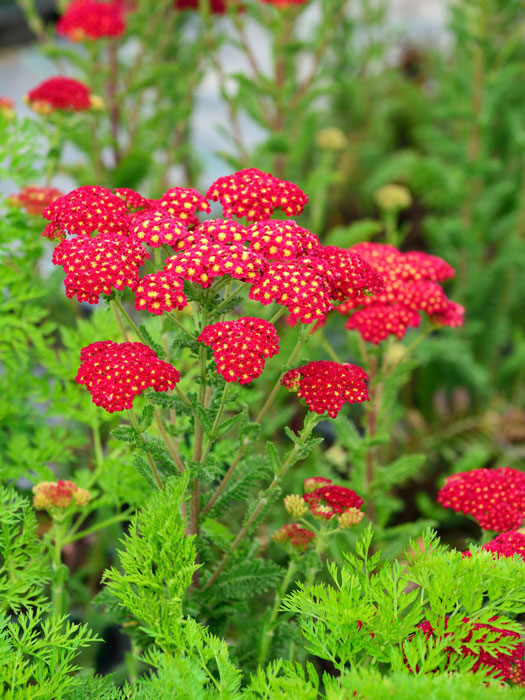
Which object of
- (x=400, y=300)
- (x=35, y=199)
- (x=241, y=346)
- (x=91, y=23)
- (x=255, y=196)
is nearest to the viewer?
(x=241, y=346)

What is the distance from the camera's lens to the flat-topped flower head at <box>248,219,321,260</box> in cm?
90

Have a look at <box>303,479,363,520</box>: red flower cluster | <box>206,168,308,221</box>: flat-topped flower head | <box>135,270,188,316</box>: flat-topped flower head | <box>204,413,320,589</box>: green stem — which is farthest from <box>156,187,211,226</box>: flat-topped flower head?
<box>303,479,363,520</box>: red flower cluster

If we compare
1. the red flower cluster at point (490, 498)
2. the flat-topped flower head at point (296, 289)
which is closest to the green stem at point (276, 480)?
the flat-topped flower head at point (296, 289)

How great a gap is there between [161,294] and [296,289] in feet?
0.49

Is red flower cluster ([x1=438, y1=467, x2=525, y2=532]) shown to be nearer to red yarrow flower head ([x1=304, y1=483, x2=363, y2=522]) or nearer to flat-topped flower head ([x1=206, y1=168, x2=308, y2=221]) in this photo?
red yarrow flower head ([x1=304, y1=483, x2=363, y2=522])

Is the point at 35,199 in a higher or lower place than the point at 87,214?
lower

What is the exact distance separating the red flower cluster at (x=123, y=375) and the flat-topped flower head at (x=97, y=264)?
68 millimetres

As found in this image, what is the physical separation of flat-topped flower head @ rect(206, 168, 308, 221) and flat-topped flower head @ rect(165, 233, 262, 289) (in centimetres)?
10

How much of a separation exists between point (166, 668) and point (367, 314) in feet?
2.21

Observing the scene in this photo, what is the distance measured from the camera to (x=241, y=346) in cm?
84

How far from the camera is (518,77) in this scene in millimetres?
3137

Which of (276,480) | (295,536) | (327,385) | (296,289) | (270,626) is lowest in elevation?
(270,626)

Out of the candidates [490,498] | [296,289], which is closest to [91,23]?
[296,289]

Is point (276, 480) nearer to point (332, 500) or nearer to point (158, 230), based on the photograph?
point (332, 500)
